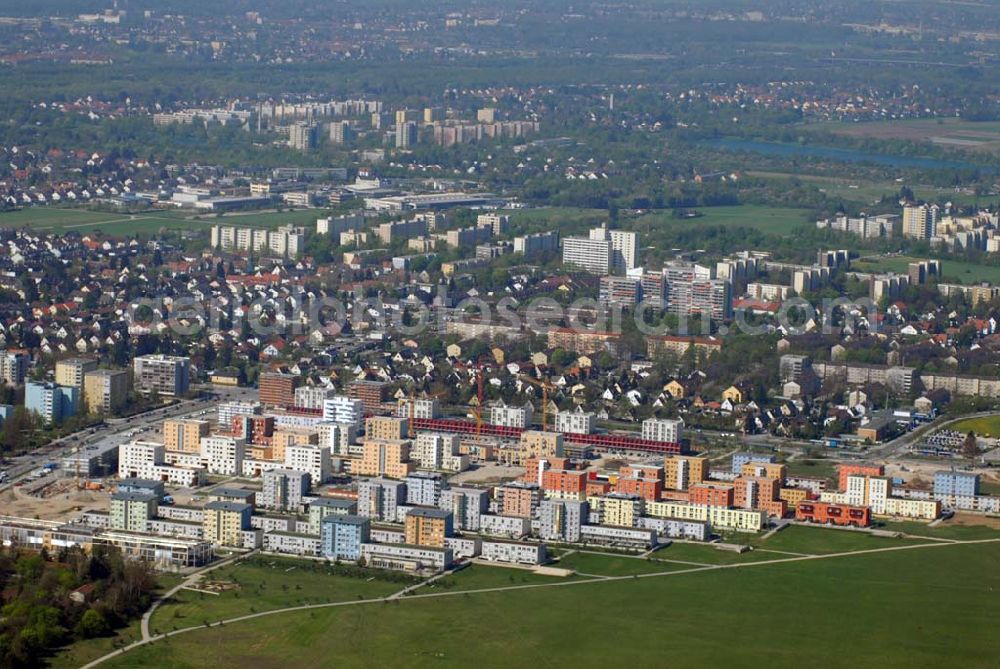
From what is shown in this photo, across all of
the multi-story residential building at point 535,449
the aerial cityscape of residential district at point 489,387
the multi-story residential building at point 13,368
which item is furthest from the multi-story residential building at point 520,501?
the multi-story residential building at point 13,368

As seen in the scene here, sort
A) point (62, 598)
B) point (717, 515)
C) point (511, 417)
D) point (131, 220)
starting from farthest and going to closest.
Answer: point (131, 220) < point (511, 417) < point (717, 515) < point (62, 598)

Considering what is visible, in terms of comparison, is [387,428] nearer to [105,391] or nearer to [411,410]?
[411,410]

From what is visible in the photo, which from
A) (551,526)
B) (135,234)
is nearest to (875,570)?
(551,526)

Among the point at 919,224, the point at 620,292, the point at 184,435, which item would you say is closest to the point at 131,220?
the point at 620,292

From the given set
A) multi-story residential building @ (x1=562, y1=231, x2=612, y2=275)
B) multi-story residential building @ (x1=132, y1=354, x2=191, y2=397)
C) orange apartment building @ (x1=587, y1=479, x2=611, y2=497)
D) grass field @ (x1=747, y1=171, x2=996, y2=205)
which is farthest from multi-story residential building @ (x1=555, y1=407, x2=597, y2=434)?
grass field @ (x1=747, y1=171, x2=996, y2=205)

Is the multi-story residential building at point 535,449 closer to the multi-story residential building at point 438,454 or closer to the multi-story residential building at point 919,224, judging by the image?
the multi-story residential building at point 438,454

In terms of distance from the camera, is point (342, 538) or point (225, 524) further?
point (225, 524)
